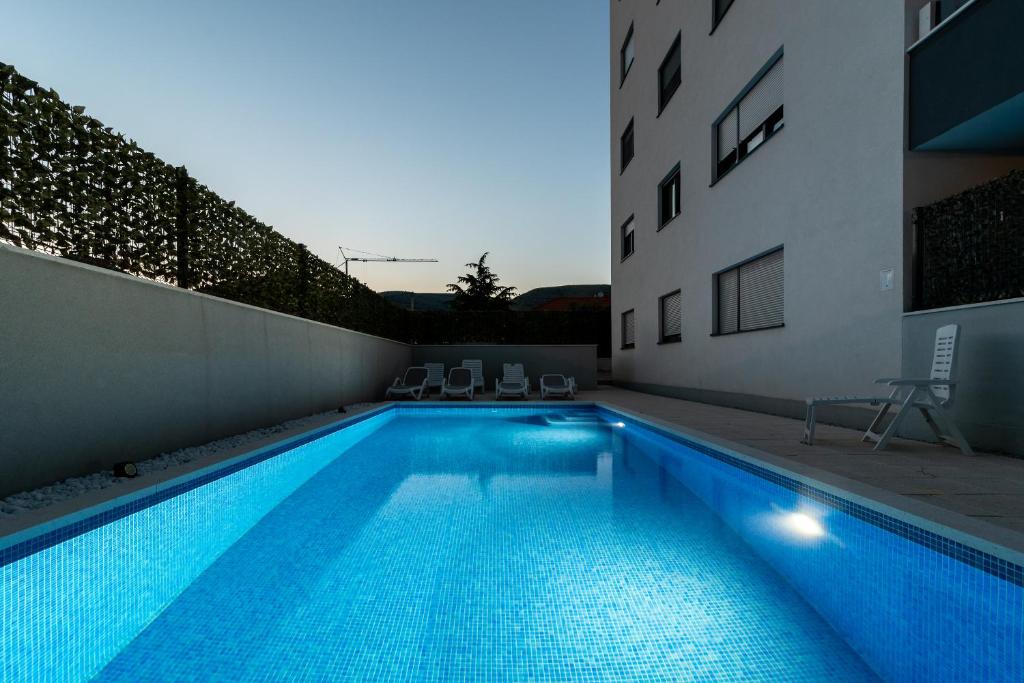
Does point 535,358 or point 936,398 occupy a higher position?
point 535,358

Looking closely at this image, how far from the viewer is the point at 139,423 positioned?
4145mm

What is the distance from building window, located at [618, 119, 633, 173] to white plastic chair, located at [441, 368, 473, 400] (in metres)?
8.36

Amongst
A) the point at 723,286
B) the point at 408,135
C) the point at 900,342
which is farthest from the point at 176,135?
the point at 900,342

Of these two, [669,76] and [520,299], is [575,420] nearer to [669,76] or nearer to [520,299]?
[669,76]

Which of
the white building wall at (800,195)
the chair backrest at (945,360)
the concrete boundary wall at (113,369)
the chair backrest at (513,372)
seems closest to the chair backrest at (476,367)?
the chair backrest at (513,372)

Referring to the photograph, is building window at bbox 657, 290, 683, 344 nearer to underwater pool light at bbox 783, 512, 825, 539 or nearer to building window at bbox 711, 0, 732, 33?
building window at bbox 711, 0, 732, 33

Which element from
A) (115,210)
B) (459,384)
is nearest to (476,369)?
(459,384)

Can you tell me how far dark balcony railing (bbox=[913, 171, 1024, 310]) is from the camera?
3980 millimetres

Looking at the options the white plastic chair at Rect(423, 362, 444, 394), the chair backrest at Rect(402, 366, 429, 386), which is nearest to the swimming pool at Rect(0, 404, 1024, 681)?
the chair backrest at Rect(402, 366, 429, 386)

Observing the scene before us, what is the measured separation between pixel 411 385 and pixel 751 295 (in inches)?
316

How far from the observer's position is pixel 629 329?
14836 mm

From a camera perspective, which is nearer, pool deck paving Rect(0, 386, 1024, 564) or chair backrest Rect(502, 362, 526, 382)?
pool deck paving Rect(0, 386, 1024, 564)

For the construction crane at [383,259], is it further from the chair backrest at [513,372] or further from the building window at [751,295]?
the building window at [751,295]

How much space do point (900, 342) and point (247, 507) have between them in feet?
21.0
